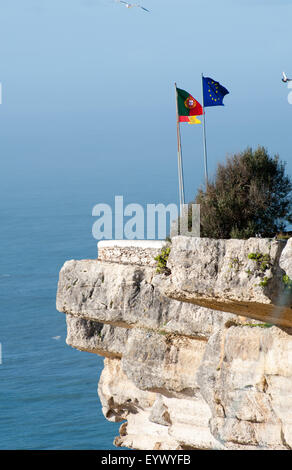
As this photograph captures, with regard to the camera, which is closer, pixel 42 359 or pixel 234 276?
pixel 234 276

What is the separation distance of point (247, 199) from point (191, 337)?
5.29 metres

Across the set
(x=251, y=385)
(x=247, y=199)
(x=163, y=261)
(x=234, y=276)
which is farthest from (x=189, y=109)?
(x=234, y=276)

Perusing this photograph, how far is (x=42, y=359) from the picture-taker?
9562cm

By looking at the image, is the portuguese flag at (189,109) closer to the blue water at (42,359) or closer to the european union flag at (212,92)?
the european union flag at (212,92)

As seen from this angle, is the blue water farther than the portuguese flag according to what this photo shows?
Yes

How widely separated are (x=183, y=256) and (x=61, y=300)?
10967mm

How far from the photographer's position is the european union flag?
118 feet

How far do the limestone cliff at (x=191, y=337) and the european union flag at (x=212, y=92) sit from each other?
6.37 meters

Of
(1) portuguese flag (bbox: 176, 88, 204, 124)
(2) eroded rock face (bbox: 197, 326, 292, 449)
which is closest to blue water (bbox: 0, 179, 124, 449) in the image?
(1) portuguese flag (bbox: 176, 88, 204, 124)

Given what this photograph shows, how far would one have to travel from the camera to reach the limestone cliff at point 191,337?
82.3 feet

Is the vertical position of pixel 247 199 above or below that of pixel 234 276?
above

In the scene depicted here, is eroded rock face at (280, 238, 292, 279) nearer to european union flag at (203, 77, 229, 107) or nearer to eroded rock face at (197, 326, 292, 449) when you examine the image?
eroded rock face at (197, 326, 292, 449)

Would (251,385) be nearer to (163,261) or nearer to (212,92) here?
(163,261)

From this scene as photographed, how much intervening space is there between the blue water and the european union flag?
40.4 m
